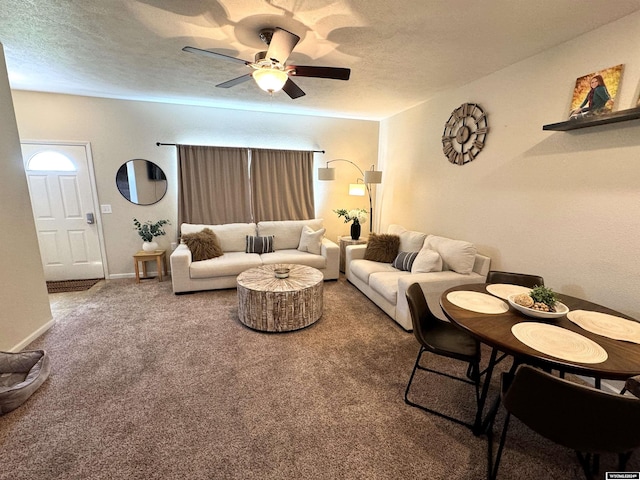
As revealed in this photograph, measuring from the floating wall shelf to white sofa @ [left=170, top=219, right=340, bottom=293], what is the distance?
A: 2941 millimetres

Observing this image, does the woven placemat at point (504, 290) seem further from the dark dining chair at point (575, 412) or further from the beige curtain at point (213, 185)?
the beige curtain at point (213, 185)

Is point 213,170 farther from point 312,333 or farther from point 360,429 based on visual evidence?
point 360,429

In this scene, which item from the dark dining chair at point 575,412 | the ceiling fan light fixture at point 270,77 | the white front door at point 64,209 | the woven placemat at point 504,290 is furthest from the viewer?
the white front door at point 64,209

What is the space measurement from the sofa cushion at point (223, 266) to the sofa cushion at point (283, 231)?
0.61m

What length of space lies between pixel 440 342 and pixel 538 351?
2.28 feet

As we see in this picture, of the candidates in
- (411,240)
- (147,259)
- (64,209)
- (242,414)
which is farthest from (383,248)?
(64,209)

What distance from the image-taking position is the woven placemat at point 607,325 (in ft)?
4.66

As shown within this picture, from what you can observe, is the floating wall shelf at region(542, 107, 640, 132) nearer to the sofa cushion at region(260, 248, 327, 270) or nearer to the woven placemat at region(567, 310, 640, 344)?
the woven placemat at region(567, 310, 640, 344)

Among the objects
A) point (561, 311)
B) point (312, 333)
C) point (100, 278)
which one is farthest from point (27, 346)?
point (561, 311)

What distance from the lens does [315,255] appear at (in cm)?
442

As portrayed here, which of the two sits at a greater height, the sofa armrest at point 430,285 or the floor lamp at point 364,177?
the floor lamp at point 364,177

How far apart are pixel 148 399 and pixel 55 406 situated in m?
0.60

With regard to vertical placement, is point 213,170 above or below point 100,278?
above

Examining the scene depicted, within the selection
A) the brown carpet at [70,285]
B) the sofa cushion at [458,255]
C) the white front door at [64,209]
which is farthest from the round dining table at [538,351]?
the white front door at [64,209]
